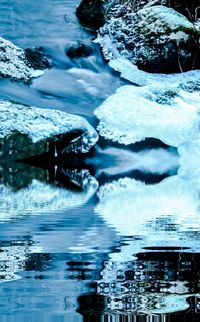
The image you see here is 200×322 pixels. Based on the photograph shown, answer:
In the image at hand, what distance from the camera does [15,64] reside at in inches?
436

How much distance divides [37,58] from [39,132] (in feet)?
9.37

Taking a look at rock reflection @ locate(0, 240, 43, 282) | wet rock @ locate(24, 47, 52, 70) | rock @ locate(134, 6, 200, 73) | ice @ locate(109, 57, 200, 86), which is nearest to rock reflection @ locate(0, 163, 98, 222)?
rock reflection @ locate(0, 240, 43, 282)

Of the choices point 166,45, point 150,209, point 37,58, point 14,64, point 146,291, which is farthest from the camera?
point 166,45

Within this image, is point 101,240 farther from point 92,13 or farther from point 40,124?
point 92,13

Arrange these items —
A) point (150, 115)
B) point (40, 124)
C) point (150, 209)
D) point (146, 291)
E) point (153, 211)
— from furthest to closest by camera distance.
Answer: point (150, 115) < point (40, 124) < point (150, 209) < point (153, 211) < point (146, 291)

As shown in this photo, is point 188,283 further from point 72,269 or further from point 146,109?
point 146,109

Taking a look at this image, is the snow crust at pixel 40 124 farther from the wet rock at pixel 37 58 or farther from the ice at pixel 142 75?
the ice at pixel 142 75

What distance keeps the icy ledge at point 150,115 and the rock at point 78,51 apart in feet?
4.10

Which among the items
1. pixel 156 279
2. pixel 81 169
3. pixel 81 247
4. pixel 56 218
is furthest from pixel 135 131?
pixel 156 279

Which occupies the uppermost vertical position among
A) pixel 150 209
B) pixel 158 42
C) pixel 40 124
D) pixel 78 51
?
pixel 150 209

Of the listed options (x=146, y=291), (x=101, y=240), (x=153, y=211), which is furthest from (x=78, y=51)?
(x=146, y=291)

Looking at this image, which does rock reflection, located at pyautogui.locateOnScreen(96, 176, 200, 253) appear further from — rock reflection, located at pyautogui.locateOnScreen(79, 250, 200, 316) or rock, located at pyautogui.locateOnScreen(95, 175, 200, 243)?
rock reflection, located at pyautogui.locateOnScreen(79, 250, 200, 316)

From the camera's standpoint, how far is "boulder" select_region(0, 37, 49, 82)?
35.6ft

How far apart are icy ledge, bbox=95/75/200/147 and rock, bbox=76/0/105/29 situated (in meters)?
2.77
